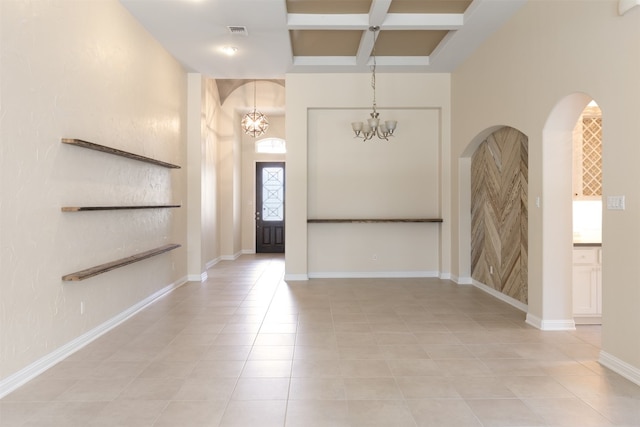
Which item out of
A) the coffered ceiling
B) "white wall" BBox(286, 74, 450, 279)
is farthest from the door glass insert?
the coffered ceiling

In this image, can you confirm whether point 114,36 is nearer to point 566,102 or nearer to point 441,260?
point 566,102

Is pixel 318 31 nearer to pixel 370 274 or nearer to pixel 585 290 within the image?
pixel 370 274

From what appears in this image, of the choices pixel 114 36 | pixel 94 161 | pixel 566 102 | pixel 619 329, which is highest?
pixel 114 36

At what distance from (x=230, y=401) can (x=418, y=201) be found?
5.06 meters

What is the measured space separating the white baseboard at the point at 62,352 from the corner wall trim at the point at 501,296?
434 centimetres

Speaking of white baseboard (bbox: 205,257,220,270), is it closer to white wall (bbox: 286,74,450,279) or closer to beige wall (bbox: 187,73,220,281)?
beige wall (bbox: 187,73,220,281)

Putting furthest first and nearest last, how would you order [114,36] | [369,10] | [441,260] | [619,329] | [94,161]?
[441,260] → [369,10] → [114,36] → [94,161] → [619,329]

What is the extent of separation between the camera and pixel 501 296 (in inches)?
208

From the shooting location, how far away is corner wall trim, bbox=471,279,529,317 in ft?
15.6

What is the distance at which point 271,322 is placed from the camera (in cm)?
430

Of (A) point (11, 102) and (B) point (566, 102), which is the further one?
(B) point (566, 102)

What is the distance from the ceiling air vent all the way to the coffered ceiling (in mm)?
12

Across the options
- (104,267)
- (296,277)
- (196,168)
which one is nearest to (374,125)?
(296,277)

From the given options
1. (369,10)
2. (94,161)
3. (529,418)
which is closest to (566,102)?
(369,10)
